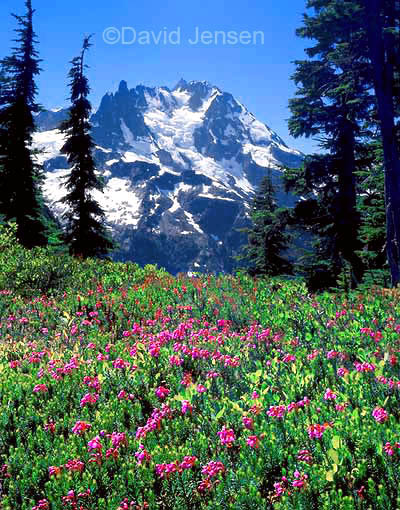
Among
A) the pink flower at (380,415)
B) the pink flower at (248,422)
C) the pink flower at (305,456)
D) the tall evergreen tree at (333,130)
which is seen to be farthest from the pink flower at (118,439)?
the tall evergreen tree at (333,130)

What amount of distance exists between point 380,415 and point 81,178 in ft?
79.0

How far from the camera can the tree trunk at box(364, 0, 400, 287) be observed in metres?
11.9

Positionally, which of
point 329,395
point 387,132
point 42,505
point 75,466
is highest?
point 387,132

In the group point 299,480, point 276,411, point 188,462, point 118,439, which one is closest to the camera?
point 299,480

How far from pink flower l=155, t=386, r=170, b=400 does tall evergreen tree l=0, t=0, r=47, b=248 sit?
65.5ft

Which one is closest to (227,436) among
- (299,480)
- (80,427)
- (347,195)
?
(299,480)

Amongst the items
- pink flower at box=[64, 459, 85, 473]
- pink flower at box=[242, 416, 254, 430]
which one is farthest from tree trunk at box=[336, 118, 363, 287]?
pink flower at box=[64, 459, 85, 473]

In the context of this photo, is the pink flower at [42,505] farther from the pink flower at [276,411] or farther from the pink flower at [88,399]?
the pink flower at [276,411]

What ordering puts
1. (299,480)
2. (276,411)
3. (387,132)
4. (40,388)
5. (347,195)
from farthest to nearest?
1. (347,195)
2. (387,132)
3. (40,388)
4. (276,411)
5. (299,480)

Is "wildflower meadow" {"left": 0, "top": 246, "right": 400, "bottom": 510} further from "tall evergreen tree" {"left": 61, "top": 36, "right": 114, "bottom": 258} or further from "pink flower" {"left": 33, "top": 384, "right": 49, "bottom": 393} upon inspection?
"tall evergreen tree" {"left": 61, "top": 36, "right": 114, "bottom": 258}

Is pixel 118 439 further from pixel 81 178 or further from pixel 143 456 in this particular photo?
pixel 81 178

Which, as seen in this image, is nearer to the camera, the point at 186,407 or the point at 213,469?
the point at 213,469

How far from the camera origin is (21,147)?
23969mm

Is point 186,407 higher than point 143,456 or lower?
higher
